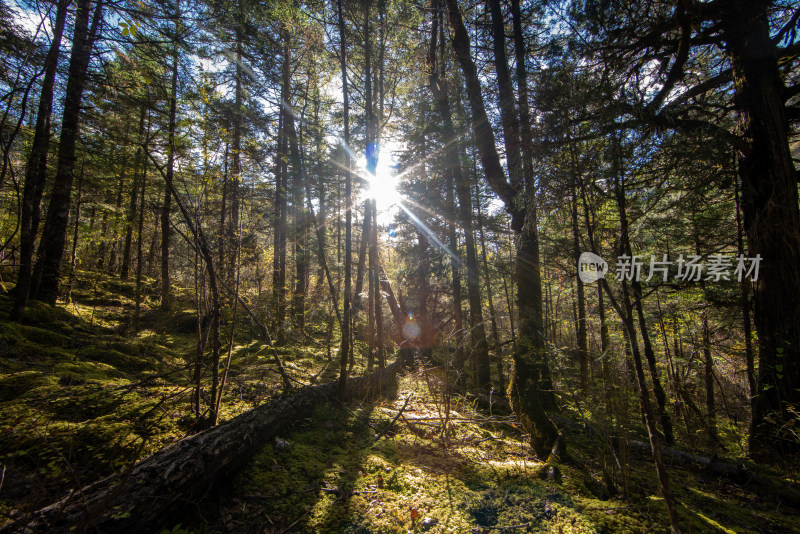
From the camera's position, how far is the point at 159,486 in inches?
82.2

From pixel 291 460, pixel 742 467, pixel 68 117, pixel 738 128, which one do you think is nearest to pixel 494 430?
pixel 742 467

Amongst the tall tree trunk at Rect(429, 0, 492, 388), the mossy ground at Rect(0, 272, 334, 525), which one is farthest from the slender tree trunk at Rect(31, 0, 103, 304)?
the tall tree trunk at Rect(429, 0, 492, 388)

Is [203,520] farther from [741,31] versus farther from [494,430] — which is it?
[741,31]

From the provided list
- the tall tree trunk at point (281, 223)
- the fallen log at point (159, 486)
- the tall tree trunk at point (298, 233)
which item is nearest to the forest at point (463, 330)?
the fallen log at point (159, 486)

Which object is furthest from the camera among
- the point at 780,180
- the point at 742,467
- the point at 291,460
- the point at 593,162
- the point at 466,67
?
the point at 466,67

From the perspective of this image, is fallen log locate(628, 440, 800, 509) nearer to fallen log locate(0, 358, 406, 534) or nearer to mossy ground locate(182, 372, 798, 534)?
mossy ground locate(182, 372, 798, 534)

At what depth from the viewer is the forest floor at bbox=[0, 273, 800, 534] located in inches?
91.8

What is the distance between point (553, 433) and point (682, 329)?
8.36 m

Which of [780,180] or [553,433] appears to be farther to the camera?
[780,180]

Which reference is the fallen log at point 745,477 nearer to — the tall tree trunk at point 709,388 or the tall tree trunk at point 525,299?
the tall tree trunk at point 709,388

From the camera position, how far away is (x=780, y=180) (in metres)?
4.33

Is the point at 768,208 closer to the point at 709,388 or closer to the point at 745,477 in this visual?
the point at 745,477

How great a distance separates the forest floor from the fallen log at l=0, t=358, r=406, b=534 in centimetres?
15

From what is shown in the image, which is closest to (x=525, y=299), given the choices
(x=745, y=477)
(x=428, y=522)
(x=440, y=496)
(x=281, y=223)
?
(x=440, y=496)
